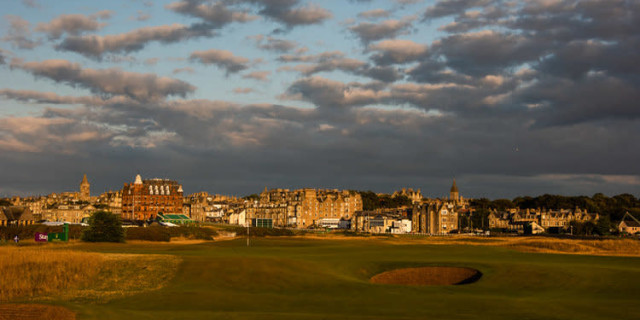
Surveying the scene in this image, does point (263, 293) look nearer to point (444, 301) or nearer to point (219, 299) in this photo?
point (219, 299)

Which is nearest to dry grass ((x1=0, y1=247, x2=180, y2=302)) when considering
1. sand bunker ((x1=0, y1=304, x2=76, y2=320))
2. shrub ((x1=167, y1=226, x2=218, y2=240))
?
sand bunker ((x1=0, y1=304, x2=76, y2=320))

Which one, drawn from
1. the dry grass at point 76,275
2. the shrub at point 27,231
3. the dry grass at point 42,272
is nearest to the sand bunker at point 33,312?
the dry grass at point 76,275

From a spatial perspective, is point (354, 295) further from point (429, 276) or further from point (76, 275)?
point (76, 275)

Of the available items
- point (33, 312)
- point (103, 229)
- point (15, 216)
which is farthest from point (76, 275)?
point (15, 216)

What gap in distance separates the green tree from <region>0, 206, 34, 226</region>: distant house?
235ft

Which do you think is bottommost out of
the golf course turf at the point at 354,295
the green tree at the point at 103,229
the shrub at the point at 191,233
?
the shrub at the point at 191,233

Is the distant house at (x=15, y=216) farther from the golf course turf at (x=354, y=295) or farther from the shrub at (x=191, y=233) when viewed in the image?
the golf course turf at (x=354, y=295)

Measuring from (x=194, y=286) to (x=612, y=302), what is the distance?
2653cm

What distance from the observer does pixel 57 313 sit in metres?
32.5

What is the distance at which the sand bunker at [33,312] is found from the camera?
1251 inches

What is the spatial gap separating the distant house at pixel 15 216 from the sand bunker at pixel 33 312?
138982 millimetres

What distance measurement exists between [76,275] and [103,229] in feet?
191

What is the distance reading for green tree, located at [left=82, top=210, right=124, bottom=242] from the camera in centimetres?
9931

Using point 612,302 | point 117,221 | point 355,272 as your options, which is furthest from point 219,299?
point 117,221
